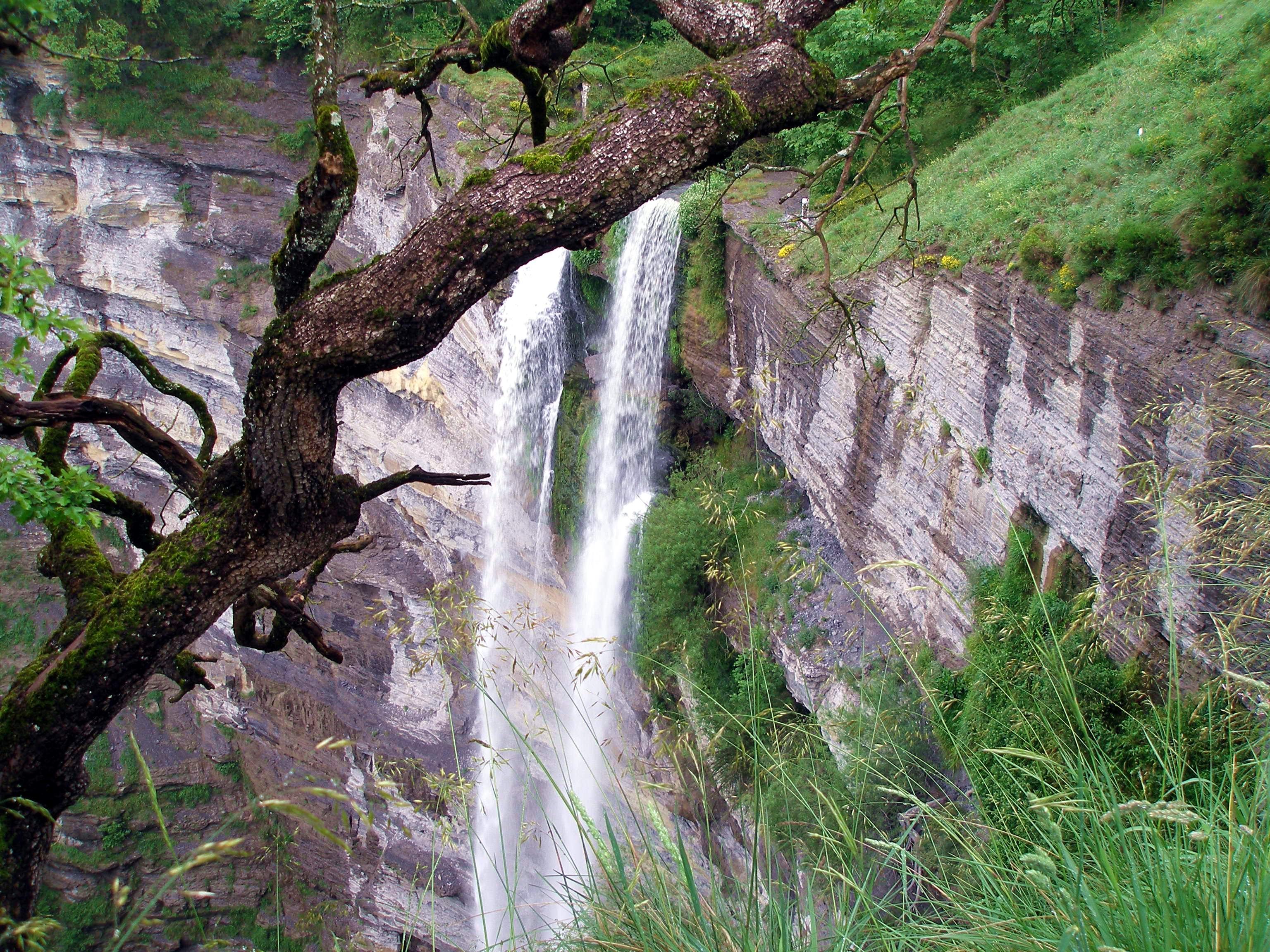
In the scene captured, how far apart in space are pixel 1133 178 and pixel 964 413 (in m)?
1.92

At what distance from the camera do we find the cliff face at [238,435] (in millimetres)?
15000

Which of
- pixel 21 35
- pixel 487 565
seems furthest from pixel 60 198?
pixel 21 35

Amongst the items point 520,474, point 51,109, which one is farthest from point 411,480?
point 51,109

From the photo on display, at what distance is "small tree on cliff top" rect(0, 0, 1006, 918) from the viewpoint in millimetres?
2738

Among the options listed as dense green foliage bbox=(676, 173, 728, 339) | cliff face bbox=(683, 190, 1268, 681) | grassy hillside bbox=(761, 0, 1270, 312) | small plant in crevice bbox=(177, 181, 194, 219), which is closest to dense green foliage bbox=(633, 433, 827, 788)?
cliff face bbox=(683, 190, 1268, 681)

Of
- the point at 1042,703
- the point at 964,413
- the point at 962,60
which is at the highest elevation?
the point at 962,60

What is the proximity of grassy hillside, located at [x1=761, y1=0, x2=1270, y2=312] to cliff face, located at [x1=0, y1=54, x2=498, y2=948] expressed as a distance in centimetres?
848

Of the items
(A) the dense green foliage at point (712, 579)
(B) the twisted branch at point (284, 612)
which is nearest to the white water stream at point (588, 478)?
(A) the dense green foliage at point (712, 579)

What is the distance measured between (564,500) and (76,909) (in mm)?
13419

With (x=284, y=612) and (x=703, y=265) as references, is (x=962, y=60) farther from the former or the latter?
(x=284, y=612)

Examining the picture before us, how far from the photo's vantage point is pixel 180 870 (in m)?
1.31

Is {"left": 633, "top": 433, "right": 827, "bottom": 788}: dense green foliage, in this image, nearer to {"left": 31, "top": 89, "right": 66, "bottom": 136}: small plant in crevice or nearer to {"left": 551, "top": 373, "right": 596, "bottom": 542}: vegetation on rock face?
{"left": 551, "top": 373, "right": 596, "bottom": 542}: vegetation on rock face

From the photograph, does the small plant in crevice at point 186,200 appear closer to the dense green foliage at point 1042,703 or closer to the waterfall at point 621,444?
the waterfall at point 621,444

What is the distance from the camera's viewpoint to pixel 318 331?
2.77m
